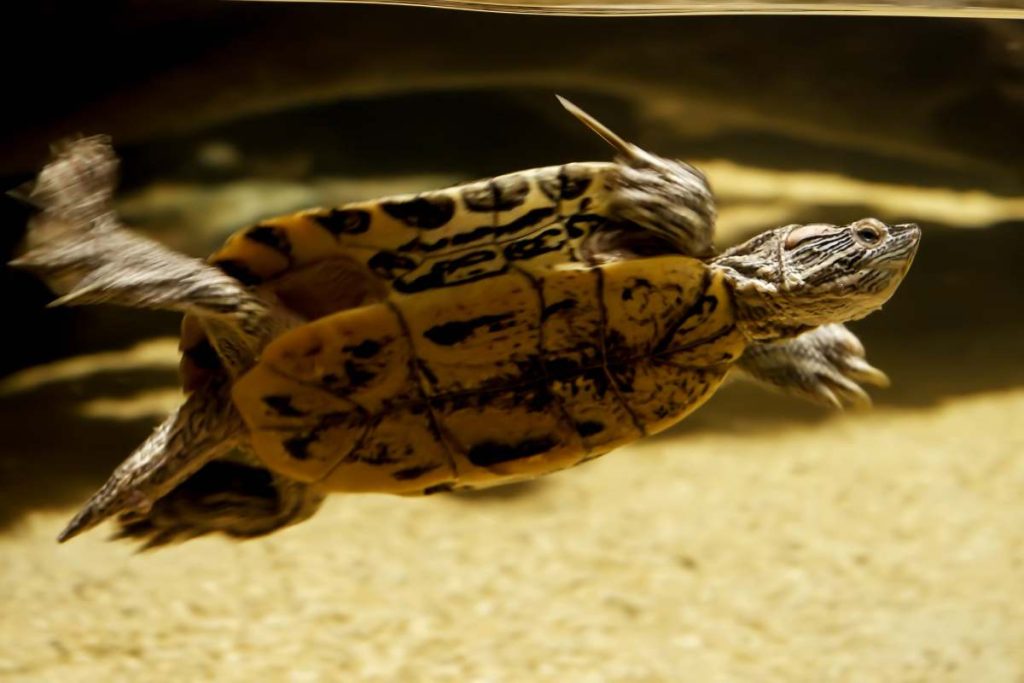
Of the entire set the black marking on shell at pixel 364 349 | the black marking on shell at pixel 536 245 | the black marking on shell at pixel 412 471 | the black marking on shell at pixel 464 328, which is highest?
the black marking on shell at pixel 536 245

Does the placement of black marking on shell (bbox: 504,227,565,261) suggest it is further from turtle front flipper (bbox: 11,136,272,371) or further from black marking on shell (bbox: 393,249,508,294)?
turtle front flipper (bbox: 11,136,272,371)

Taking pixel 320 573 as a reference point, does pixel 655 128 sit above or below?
above

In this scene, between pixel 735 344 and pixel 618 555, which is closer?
pixel 735 344

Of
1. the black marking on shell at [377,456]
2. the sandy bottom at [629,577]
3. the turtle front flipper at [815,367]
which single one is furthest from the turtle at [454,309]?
the sandy bottom at [629,577]

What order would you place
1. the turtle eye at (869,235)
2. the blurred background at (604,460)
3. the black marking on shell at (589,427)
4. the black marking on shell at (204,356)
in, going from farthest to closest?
the blurred background at (604,460) → the black marking on shell at (204,356) → the turtle eye at (869,235) → the black marking on shell at (589,427)

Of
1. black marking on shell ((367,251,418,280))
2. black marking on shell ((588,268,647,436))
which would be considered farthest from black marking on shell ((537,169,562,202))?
black marking on shell ((367,251,418,280))

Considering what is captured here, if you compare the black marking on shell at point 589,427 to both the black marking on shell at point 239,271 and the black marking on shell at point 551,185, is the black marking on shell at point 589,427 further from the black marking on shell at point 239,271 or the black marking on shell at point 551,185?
the black marking on shell at point 239,271

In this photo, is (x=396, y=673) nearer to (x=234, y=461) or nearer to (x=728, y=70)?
(x=234, y=461)

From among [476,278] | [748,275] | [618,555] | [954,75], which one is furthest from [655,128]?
[476,278]

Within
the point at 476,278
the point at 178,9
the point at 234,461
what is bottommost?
the point at 234,461

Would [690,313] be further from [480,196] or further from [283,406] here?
[283,406]
